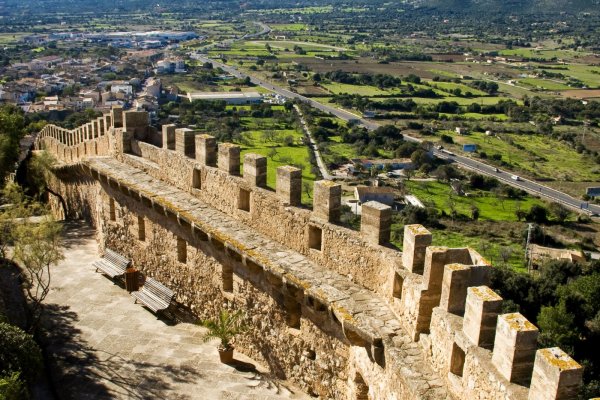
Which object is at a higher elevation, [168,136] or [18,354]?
[168,136]

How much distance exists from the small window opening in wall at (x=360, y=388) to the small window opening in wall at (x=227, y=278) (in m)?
3.44

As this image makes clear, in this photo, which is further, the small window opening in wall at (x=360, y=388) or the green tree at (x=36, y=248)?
the green tree at (x=36, y=248)

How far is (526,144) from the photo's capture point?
72750mm

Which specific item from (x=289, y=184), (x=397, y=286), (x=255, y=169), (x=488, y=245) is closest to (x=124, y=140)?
(x=255, y=169)

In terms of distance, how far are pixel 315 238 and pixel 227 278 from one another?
7.22 feet

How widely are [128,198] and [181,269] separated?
2.44m

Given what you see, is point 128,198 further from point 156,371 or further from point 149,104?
point 149,104

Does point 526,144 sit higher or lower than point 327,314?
lower

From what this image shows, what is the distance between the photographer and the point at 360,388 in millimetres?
8680

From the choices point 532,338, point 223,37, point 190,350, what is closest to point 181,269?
point 190,350

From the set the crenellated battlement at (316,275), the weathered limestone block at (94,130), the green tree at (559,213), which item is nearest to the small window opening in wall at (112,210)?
the crenellated battlement at (316,275)

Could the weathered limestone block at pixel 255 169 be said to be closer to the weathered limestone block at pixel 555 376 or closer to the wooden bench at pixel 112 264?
the wooden bench at pixel 112 264

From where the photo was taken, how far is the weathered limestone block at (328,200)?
9.44 metres

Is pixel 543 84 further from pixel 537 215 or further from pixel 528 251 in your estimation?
pixel 528 251
